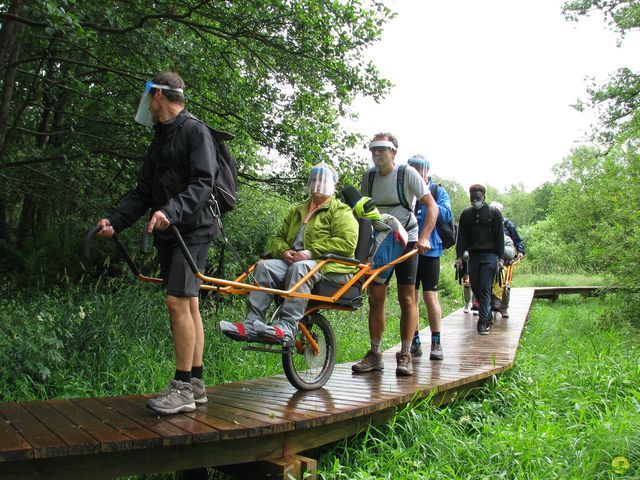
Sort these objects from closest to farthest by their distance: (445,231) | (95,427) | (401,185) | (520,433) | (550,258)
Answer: (95,427) → (520,433) → (401,185) → (445,231) → (550,258)

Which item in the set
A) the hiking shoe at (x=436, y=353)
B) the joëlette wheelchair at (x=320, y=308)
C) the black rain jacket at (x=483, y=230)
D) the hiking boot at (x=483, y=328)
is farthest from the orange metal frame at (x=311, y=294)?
the hiking boot at (x=483, y=328)

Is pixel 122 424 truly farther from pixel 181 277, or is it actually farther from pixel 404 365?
pixel 404 365

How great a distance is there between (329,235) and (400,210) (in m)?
0.93

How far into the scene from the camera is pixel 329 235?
4492 mm

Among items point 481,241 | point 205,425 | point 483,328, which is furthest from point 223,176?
point 483,328

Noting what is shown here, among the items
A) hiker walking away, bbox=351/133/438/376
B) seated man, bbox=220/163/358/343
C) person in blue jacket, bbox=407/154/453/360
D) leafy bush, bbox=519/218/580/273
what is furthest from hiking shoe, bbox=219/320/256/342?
leafy bush, bbox=519/218/580/273

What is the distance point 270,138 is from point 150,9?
2162 mm

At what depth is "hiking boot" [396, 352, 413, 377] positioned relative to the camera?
16.8 feet

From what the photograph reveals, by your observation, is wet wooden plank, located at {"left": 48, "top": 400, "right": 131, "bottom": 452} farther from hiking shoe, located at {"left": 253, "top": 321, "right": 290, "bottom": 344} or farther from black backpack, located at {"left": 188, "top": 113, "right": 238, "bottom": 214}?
black backpack, located at {"left": 188, "top": 113, "right": 238, "bottom": 214}

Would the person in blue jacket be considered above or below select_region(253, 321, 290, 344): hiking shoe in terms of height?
above

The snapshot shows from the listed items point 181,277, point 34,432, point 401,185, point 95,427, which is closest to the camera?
point 34,432

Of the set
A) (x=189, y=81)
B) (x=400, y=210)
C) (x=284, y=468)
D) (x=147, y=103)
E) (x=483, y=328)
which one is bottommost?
(x=284, y=468)

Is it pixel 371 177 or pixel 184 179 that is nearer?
pixel 184 179

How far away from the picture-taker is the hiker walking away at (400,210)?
5.02m
